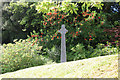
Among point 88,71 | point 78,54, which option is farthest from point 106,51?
point 88,71

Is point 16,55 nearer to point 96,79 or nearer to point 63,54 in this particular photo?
point 63,54

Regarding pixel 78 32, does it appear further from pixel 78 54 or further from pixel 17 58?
pixel 17 58

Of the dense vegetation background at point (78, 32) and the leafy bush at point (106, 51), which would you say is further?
the dense vegetation background at point (78, 32)

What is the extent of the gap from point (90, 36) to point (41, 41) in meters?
3.47

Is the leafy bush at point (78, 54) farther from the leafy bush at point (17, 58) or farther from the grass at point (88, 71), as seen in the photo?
the grass at point (88, 71)

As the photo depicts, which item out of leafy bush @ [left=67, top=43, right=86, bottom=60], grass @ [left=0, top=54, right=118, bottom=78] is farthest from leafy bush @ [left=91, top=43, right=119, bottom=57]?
grass @ [left=0, top=54, right=118, bottom=78]

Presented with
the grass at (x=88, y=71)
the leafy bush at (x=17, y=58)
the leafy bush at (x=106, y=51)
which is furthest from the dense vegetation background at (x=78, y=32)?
the grass at (x=88, y=71)

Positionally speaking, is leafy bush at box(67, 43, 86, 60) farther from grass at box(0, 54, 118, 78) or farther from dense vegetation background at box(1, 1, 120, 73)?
grass at box(0, 54, 118, 78)

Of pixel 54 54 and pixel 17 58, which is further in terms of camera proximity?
pixel 54 54

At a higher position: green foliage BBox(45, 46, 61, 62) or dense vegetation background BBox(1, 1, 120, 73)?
dense vegetation background BBox(1, 1, 120, 73)

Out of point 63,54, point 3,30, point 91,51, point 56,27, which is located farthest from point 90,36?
point 3,30

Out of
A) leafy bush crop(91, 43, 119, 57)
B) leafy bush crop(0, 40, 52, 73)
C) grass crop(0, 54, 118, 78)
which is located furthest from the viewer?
leafy bush crop(91, 43, 119, 57)

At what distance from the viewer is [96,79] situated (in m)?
2.51

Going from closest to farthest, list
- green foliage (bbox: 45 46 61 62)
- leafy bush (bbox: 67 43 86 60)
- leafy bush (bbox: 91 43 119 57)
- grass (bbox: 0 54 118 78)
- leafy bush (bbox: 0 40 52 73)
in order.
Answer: grass (bbox: 0 54 118 78), leafy bush (bbox: 0 40 52 73), leafy bush (bbox: 91 43 119 57), leafy bush (bbox: 67 43 86 60), green foliage (bbox: 45 46 61 62)
